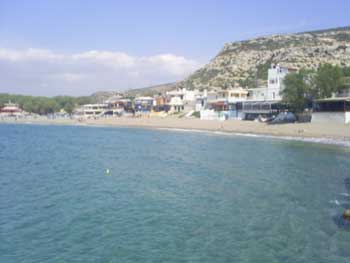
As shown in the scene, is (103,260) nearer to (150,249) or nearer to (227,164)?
(150,249)

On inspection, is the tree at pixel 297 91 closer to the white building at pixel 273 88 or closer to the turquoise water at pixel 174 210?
the white building at pixel 273 88

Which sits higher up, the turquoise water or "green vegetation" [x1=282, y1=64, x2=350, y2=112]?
"green vegetation" [x1=282, y1=64, x2=350, y2=112]

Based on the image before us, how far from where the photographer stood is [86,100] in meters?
170

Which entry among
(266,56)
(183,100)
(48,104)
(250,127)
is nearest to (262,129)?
(250,127)

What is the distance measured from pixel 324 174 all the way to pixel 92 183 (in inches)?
631

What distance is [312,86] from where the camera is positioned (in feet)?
216

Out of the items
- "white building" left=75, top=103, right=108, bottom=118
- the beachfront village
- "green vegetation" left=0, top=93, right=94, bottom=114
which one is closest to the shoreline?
the beachfront village

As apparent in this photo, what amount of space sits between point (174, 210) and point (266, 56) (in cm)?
13739

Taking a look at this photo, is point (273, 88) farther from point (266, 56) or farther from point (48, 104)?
point (48, 104)

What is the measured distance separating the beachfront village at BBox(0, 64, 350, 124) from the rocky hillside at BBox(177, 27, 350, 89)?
25.7m

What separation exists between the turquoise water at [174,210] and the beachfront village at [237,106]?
2703 cm

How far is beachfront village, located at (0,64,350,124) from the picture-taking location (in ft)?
198

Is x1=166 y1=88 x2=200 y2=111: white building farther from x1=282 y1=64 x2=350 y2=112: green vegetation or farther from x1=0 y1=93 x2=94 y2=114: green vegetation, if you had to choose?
x1=0 y1=93 x2=94 y2=114: green vegetation

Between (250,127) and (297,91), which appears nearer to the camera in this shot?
(297,91)
